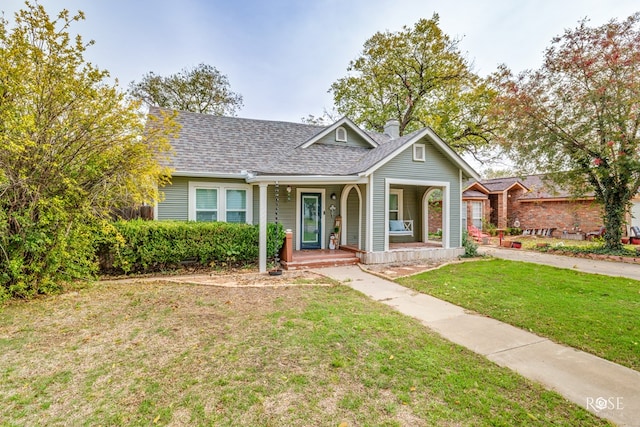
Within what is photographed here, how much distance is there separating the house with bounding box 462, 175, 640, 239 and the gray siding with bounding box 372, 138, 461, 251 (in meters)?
7.96

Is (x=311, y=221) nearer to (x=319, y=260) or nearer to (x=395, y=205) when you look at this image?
(x=319, y=260)

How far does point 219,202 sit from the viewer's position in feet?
33.7

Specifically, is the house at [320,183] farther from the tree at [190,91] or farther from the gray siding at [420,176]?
the tree at [190,91]

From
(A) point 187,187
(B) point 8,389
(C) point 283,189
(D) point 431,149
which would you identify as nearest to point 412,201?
(D) point 431,149

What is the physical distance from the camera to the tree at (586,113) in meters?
10.6

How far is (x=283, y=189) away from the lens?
11242 mm

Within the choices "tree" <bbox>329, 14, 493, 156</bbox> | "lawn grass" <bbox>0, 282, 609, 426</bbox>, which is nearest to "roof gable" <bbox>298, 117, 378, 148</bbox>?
"lawn grass" <bbox>0, 282, 609, 426</bbox>

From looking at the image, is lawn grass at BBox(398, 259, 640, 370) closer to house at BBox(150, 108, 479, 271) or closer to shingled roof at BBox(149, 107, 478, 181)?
house at BBox(150, 108, 479, 271)

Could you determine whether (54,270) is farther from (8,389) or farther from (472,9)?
(472,9)

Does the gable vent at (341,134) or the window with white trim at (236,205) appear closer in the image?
the window with white trim at (236,205)

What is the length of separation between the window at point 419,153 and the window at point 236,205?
6053 mm

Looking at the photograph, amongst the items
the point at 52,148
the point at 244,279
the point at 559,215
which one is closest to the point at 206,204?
the point at 244,279

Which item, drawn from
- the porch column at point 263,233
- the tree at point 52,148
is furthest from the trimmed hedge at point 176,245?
the tree at point 52,148

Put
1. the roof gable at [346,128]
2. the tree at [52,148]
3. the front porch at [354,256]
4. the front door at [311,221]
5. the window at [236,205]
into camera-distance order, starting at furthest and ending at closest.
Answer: the roof gable at [346,128] < the front door at [311,221] < the window at [236,205] < the front porch at [354,256] < the tree at [52,148]
